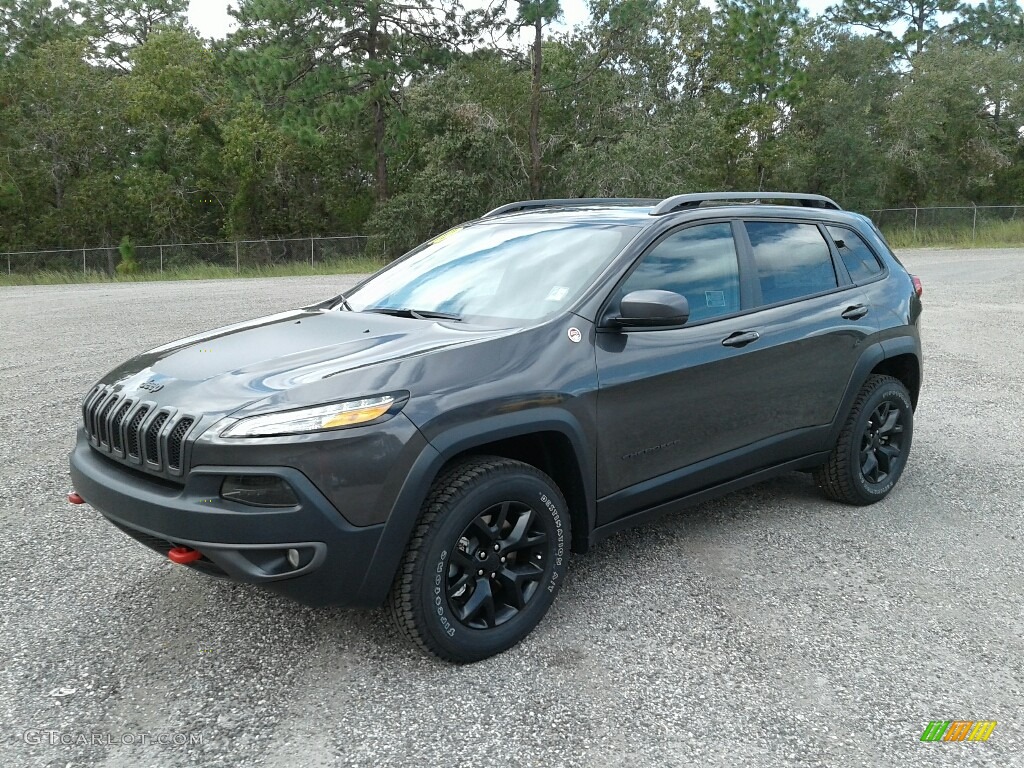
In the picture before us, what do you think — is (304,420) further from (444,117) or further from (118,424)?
(444,117)

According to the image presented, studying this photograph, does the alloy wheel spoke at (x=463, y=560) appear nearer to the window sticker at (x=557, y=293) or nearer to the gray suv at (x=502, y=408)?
the gray suv at (x=502, y=408)

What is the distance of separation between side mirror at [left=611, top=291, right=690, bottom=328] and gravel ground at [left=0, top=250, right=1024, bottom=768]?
122cm

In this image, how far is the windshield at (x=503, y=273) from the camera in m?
3.81

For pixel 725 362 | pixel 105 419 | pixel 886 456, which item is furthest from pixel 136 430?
pixel 886 456

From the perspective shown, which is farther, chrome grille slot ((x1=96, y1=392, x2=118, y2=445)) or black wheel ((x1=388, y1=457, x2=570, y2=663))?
chrome grille slot ((x1=96, y1=392, x2=118, y2=445))

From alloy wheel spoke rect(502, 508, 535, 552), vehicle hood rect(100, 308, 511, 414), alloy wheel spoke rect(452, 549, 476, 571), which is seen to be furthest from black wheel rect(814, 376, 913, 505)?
alloy wheel spoke rect(452, 549, 476, 571)

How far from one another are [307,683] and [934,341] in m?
10.3

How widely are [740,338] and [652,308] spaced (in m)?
0.85

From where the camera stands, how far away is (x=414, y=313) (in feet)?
13.0

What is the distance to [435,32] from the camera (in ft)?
113

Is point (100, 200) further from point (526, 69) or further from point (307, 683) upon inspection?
point (307, 683)

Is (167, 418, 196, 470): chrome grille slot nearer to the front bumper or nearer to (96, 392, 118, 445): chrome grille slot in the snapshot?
the front bumper

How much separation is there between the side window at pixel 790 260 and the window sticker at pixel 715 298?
0.32 m

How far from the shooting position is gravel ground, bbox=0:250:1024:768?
275 centimetres
